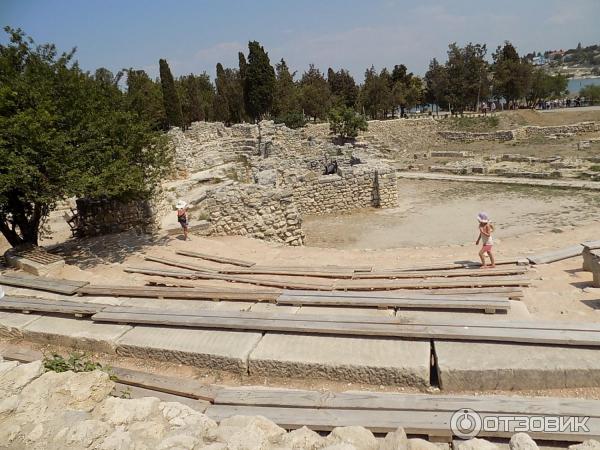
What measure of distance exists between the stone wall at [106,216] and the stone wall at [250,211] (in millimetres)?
2958

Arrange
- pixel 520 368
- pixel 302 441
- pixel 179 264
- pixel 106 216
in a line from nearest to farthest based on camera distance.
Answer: pixel 302 441
pixel 520 368
pixel 179 264
pixel 106 216

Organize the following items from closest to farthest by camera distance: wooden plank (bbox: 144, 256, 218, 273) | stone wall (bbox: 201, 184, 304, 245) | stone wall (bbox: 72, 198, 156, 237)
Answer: wooden plank (bbox: 144, 256, 218, 273) → stone wall (bbox: 201, 184, 304, 245) → stone wall (bbox: 72, 198, 156, 237)

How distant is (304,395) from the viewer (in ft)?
14.5

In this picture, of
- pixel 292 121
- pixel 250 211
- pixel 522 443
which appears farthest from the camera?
pixel 292 121

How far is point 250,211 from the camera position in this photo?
517 inches

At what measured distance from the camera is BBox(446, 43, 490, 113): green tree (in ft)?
161

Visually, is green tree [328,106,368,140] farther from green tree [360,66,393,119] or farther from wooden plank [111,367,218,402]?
wooden plank [111,367,218,402]

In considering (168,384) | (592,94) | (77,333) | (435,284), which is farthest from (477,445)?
(592,94)

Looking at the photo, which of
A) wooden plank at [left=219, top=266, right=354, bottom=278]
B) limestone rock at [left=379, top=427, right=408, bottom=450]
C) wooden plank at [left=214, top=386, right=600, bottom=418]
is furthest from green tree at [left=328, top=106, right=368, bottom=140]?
limestone rock at [left=379, top=427, right=408, bottom=450]

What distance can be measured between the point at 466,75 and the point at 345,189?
3988cm

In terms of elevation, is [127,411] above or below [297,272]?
above

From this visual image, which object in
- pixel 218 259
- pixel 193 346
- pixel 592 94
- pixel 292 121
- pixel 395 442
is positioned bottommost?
pixel 218 259

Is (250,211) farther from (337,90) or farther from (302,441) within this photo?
(337,90)

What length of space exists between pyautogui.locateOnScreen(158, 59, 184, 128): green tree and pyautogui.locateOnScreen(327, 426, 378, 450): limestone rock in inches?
1675
